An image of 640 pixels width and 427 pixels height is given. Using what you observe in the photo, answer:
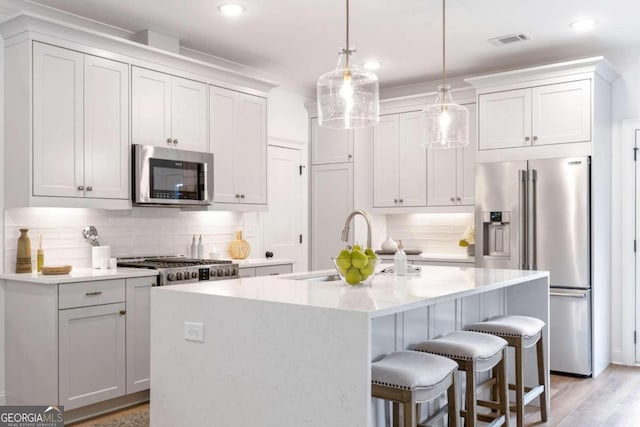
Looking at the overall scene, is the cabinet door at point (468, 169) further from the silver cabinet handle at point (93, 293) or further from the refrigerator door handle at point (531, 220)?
the silver cabinet handle at point (93, 293)

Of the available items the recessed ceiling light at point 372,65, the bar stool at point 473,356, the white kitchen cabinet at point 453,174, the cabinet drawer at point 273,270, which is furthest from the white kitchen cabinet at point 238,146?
the bar stool at point 473,356

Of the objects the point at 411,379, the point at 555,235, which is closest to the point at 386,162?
the point at 555,235

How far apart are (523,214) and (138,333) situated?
323 centimetres

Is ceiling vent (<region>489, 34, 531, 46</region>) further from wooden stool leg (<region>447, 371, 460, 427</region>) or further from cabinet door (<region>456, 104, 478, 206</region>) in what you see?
wooden stool leg (<region>447, 371, 460, 427</region>)

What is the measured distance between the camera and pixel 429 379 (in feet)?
7.93

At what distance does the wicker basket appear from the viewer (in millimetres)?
5395

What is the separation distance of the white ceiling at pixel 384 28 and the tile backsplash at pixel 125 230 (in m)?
1.47

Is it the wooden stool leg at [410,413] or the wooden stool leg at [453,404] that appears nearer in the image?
the wooden stool leg at [410,413]

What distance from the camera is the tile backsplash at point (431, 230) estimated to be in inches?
241

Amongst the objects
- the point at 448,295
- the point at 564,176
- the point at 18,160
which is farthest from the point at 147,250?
the point at 564,176

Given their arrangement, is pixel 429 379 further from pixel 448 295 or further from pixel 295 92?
pixel 295 92

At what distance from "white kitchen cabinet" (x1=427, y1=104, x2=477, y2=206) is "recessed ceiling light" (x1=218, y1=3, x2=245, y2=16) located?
2.49m

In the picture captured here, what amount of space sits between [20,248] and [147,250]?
1.10m

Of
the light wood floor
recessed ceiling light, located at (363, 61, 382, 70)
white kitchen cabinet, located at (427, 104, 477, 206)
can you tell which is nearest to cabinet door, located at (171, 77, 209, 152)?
recessed ceiling light, located at (363, 61, 382, 70)
